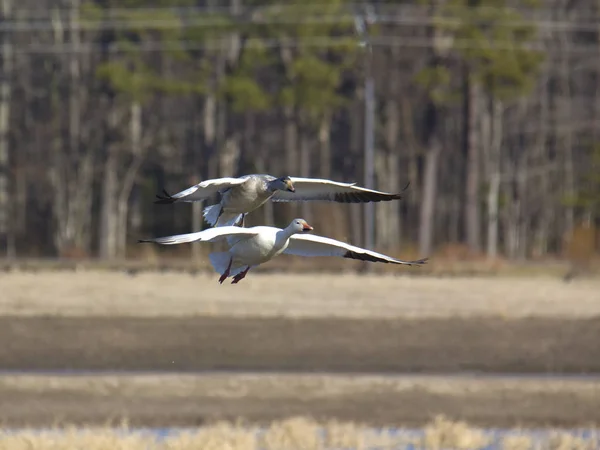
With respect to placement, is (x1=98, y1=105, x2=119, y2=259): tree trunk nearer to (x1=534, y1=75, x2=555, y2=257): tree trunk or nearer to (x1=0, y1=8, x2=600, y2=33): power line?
(x1=0, y1=8, x2=600, y2=33): power line

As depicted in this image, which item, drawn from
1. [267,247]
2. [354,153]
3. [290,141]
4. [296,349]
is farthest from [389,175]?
[267,247]

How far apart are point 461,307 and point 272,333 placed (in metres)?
5.73

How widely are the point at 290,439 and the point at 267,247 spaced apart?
Answer: 8212 millimetres

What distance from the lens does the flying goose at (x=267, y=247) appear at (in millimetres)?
10008

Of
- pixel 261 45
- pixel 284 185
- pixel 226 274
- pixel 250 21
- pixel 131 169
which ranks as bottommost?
pixel 226 274

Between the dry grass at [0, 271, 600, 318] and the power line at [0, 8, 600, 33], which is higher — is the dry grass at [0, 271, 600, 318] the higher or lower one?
the lower one

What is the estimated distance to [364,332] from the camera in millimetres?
27844

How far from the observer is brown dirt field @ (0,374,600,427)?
20.4m

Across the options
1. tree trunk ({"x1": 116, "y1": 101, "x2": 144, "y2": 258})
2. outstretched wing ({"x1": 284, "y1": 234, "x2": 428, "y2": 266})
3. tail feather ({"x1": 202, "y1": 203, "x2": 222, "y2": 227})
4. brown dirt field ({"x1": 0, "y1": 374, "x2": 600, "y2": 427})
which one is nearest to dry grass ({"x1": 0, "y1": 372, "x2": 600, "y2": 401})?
brown dirt field ({"x1": 0, "y1": 374, "x2": 600, "y2": 427})

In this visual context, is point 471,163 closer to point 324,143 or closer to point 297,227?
point 324,143

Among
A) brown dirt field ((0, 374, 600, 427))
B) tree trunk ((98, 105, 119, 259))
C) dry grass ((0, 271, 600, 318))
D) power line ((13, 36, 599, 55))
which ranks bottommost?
→ brown dirt field ((0, 374, 600, 427))

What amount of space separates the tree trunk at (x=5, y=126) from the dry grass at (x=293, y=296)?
1622cm

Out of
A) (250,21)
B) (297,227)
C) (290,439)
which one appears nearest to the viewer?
(297,227)

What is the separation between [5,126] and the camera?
5722cm
